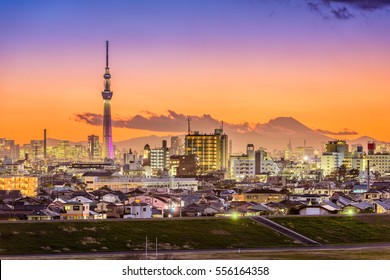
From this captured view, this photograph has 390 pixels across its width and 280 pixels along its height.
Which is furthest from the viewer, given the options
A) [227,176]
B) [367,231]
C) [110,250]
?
[227,176]

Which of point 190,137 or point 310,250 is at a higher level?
point 190,137

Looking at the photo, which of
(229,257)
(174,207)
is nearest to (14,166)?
(174,207)

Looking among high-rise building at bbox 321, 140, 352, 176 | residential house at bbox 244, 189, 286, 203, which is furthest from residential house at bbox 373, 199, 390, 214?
high-rise building at bbox 321, 140, 352, 176

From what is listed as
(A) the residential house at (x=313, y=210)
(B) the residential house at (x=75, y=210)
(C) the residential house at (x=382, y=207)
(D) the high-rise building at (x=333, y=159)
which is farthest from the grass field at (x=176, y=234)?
(D) the high-rise building at (x=333, y=159)

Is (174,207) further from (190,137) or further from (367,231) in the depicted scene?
(190,137)

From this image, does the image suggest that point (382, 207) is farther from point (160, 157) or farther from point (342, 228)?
point (160, 157)

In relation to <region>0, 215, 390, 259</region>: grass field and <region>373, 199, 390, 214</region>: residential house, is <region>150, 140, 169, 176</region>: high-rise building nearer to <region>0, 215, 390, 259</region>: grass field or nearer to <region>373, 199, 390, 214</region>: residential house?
<region>373, 199, 390, 214</region>: residential house

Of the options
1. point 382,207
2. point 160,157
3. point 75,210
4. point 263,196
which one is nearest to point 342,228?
point 382,207
